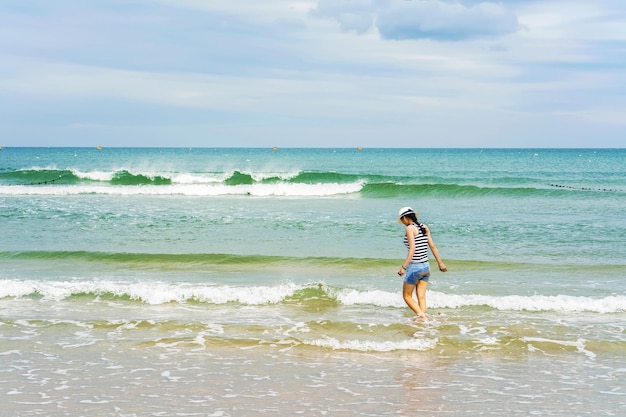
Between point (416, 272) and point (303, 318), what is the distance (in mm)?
1996

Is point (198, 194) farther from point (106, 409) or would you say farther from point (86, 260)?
point (106, 409)

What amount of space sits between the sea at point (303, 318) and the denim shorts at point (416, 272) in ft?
2.15

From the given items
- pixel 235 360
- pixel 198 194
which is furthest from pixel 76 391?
pixel 198 194

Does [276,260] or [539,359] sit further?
[276,260]

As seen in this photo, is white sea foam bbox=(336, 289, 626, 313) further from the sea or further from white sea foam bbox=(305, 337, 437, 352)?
white sea foam bbox=(305, 337, 437, 352)

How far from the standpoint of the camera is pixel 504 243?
18.3m

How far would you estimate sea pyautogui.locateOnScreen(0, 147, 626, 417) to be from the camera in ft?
23.3

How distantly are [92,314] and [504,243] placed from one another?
37.9 feet

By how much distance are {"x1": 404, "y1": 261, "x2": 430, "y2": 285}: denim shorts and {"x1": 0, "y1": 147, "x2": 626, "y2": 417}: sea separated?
2.15ft

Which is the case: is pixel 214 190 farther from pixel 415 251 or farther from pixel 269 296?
pixel 415 251

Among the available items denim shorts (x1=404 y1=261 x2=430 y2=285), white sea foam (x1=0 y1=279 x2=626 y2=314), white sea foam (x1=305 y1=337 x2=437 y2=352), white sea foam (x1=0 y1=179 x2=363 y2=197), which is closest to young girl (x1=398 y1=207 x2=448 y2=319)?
denim shorts (x1=404 y1=261 x2=430 y2=285)

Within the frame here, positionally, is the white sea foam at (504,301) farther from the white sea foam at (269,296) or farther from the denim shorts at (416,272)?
the denim shorts at (416,272)

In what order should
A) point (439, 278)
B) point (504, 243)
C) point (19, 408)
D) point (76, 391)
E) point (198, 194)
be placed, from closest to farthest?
1. point (19, 408)
2. point (76, 391)
3. point (439, 278)
4. point (504, 243)
5. point (198, 194)

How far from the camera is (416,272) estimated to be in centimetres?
1022
